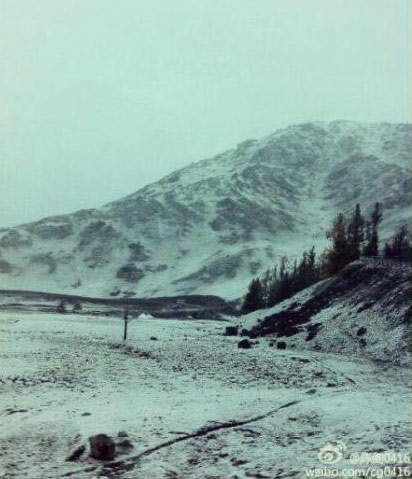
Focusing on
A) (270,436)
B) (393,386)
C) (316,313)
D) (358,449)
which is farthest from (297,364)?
(316,313)

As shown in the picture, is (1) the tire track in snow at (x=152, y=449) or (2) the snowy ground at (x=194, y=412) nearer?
(1) the tire track in snow at (x=152, y=449)

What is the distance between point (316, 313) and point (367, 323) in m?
11.0

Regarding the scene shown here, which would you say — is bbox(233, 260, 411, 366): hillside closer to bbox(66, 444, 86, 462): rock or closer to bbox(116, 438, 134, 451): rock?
bbox(116, 438, 134, 451): rock

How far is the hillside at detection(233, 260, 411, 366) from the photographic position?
32812mm

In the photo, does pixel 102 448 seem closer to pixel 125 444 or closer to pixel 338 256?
pixel 125 444

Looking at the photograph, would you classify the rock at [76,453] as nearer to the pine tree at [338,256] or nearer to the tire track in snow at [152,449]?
the tire track in snow at [152,449]

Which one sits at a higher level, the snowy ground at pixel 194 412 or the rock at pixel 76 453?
the snowy ground at pixel 194 412

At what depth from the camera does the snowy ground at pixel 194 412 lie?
13.0 metres

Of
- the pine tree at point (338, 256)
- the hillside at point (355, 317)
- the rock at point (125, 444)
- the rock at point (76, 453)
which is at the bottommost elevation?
the rock at point (76, 453)

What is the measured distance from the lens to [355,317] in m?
39.8

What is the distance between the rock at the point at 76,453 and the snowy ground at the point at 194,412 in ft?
0.77

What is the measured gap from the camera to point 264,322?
187 feet

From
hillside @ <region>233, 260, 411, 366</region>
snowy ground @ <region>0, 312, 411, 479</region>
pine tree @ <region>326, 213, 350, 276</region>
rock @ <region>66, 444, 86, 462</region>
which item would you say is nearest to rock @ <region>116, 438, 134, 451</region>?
snowy ground @ <region>0, 312, 411, 479</region>

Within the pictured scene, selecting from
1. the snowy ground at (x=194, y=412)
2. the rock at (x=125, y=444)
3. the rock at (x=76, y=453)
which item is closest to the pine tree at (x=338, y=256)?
the snowy ground at (x=194, y=412)
